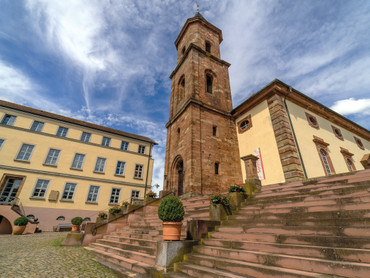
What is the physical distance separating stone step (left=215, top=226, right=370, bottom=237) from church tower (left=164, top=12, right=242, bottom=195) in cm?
730

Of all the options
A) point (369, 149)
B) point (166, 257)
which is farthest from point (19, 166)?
point (369, 149)

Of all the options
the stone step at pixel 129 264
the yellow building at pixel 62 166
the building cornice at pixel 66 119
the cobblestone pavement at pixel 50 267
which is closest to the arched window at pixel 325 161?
the stone step at pixel 129 264

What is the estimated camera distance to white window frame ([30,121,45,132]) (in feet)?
64.5

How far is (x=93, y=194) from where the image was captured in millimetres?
20156

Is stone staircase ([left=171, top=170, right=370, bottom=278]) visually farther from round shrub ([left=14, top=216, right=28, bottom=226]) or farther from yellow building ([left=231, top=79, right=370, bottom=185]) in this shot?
round shrub ([left=14, top=216, right=28, bottom=226])

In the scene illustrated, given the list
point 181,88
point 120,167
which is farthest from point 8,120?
point 181,88

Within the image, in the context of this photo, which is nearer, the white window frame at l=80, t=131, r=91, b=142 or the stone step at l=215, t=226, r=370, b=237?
the stone step at l=215, t=226, r=370, b=237

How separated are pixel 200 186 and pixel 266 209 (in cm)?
683

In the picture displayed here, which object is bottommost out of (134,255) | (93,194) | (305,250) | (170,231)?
(134,255)

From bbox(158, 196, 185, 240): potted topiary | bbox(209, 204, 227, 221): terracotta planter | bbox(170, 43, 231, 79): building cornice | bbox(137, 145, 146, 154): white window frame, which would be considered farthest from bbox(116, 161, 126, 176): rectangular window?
bbox(158, 196, 185, 240): potted topiary

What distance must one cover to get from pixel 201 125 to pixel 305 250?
454 inches

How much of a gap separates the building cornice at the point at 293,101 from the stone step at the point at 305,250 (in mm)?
11686

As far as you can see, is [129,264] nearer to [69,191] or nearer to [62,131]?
[69,191]

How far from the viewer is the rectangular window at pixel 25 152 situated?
18.0m
